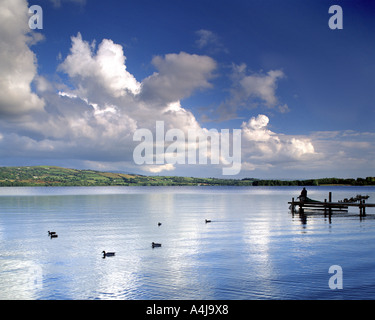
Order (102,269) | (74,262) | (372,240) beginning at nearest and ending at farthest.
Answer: (102,269)
(74,262)
(372,240)

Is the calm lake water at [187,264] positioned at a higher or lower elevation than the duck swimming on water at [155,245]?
lower

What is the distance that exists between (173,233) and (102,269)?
15629 mm

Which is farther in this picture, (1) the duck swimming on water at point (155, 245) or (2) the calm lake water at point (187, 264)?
(1) the duck swimming on water at point (155, 245)

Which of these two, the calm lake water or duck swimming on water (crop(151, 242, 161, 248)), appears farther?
duck swimming on water (crop(151, 242, 161, 248))

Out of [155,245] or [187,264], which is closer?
[187,264]

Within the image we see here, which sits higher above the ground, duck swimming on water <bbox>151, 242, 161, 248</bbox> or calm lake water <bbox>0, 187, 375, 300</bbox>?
duck swimming on water <bbox>151, 242, 161, 248</bbox>

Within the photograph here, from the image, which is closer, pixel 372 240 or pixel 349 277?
pixel 349 277

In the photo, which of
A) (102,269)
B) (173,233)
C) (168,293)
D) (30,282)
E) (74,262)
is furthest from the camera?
(173,233)
